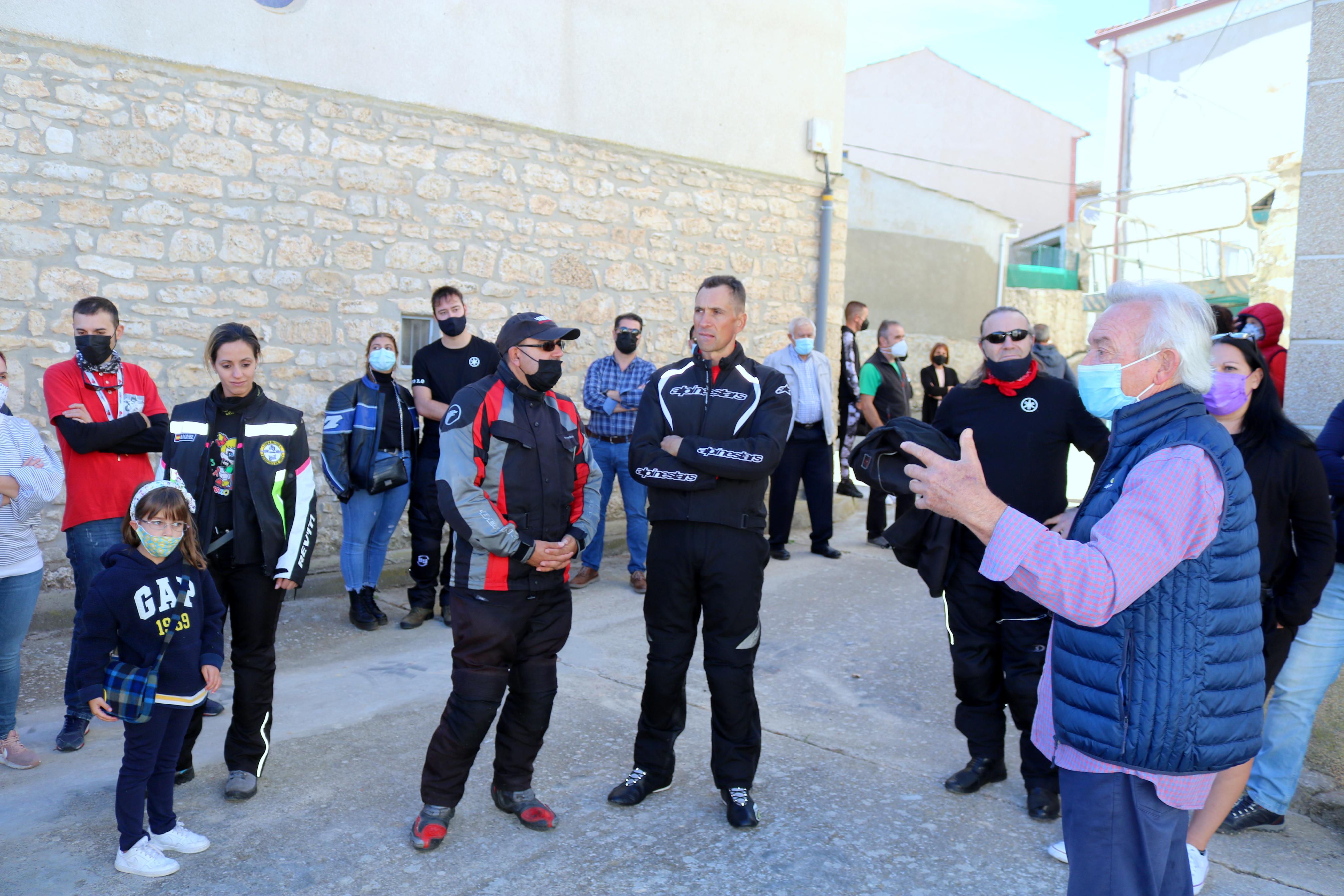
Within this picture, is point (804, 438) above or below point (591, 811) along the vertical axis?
above

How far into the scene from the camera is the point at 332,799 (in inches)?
140

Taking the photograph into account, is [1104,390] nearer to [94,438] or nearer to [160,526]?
[160,526]

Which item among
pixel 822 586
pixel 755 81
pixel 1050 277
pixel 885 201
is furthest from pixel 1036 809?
pixel 1050 277

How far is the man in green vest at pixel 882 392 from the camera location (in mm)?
8078

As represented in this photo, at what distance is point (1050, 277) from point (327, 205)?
17.7m

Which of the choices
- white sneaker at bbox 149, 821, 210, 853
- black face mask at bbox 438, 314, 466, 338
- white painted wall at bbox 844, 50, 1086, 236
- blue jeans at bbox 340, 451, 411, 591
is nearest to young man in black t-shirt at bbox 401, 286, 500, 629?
black face mask at bbox 438, 314, 466, 338

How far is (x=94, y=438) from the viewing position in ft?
13.4

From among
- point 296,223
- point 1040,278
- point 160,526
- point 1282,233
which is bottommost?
point 160,526

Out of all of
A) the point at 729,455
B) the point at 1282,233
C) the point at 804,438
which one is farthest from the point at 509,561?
the point at 1282,233

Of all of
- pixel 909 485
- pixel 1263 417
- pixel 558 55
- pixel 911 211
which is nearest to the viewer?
pixel 909 485

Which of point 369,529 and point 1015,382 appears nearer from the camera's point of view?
point 1015,382

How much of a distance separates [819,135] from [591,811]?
704 centimetres

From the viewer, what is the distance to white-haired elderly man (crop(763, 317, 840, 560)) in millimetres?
7461

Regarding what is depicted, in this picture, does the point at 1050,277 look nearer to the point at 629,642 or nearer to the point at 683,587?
the point at 629,642
